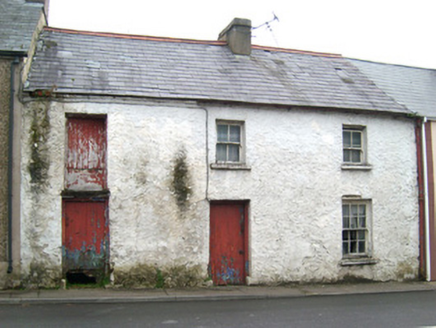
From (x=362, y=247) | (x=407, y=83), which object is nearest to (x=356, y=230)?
(x=362, y=247)

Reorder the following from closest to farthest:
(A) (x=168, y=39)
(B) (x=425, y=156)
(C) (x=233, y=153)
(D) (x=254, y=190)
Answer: (D) (x=254, y=190), (C) (x=233, y=153), (B) (x=425, y=156), (A) (x=168, y=39)

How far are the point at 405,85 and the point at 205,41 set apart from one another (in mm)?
7212

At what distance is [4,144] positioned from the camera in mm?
11383

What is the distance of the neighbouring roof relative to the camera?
15.7 m

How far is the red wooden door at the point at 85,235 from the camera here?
469 inches

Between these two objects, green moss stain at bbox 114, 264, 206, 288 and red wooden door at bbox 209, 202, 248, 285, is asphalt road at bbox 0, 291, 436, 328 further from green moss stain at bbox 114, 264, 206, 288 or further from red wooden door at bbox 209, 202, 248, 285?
red wooden door at bbox 209, 202, 248, 285

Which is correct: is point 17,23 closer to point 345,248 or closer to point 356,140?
point 356,140

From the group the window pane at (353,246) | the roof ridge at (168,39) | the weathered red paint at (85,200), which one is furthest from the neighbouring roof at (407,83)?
the weathered red paint at (85,200)

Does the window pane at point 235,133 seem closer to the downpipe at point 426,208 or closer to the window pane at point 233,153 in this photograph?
the window pane at point 233,153

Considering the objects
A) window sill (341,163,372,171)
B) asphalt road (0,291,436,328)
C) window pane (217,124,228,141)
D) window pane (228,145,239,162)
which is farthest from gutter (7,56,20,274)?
window sill (341,163,372,171)

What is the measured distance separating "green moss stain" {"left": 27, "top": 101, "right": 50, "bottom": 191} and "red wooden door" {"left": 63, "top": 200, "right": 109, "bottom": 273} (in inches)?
34.5

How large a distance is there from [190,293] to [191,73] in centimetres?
620

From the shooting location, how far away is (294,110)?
13.8m

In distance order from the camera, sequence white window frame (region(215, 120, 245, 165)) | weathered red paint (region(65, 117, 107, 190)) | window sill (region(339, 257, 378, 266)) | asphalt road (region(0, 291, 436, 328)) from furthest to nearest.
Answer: window sill (region(339, 257, 378, 266)) < white window frame (region(215, 120, 245, 165)) < weathered red paint (region(65, 117, 107, 190)) < asphalt road (region(0, 291, 436, 328))
